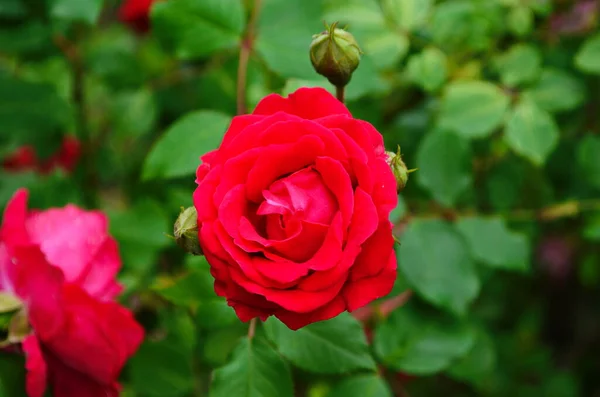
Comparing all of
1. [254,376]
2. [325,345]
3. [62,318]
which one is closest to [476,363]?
[325,345]

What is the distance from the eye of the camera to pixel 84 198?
1.58 m

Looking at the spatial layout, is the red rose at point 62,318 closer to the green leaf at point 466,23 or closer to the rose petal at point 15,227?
the rose petal at point 15,227

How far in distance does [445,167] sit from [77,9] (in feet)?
2.45

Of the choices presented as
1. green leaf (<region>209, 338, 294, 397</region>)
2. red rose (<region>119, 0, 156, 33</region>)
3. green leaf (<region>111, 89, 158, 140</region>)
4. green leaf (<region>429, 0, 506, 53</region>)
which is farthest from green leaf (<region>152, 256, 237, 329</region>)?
red rose (<region>119, 0, 156, 33</region>)

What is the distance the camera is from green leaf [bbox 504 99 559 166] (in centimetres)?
118

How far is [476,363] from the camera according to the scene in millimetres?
1394

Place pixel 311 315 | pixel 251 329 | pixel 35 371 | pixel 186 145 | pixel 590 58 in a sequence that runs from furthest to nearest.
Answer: pixel 590 58 → pixel 186 145 → pixel 251 329 → pixel 35 371 → pixel 311 315

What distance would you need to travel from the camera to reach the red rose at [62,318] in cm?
85

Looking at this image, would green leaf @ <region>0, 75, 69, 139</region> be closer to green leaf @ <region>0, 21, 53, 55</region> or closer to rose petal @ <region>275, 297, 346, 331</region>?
green leaf @ <region>0, 21, 53, 55</region>

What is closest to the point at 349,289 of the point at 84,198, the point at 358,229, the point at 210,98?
the point at 358,229

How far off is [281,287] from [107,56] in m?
1.20

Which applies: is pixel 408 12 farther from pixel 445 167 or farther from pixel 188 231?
pixel 188 231

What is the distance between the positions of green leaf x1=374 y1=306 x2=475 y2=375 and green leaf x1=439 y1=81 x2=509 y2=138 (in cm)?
38

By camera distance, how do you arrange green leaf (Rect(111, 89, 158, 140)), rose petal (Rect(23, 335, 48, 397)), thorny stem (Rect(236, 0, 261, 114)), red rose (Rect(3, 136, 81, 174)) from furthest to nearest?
red rose (Rect(3, 136, 81, 174)) → green leaf (Rect(111, 89, 158, 140)) → thorny stem (Rect(236, 0, 261, 114)) → rose petal (Rect(23, 335, 48, 397))
